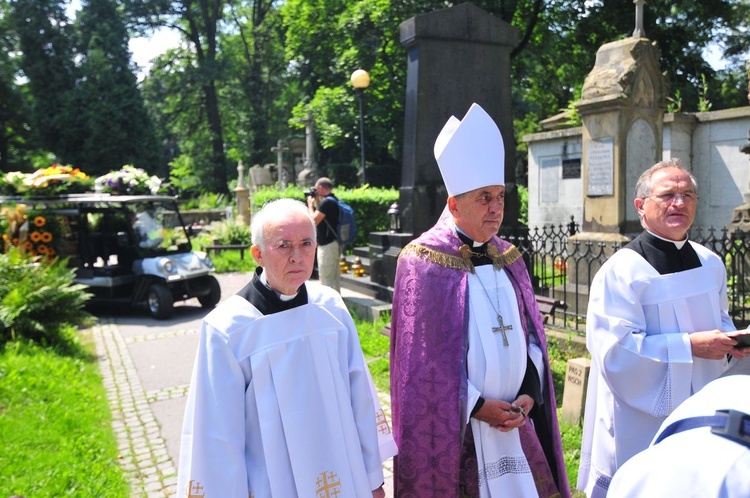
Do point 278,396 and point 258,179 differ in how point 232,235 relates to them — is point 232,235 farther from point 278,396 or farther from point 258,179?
point 278,396

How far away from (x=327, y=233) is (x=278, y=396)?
Answer: 265 inches

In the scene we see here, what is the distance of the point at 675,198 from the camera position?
2738 mm

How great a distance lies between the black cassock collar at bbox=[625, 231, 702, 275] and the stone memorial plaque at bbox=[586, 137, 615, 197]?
548cm

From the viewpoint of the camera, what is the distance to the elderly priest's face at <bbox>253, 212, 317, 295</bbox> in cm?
226

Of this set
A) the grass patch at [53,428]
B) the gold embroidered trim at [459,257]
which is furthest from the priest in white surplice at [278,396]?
the grass patch at [53,428]

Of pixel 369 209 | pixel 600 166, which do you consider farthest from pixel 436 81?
pixel 369 209

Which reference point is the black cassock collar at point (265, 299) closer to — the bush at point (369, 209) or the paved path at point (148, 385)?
the paved path at point (148, 385)

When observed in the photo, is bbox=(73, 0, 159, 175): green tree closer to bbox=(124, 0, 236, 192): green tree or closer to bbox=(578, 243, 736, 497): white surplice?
bbox=(124, 0, 236, 192): green tree

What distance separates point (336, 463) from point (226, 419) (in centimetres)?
45

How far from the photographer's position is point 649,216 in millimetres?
2840

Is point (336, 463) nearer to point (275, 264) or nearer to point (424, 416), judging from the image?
point (424, 416)

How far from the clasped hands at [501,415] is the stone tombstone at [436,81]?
6.12 metres

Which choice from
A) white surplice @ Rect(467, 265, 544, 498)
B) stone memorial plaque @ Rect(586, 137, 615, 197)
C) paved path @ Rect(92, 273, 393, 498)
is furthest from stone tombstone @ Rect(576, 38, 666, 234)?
white surplice @ Rect(467, 265, 544, 498)

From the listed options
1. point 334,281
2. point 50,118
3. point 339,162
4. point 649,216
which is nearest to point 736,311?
point 649,216
